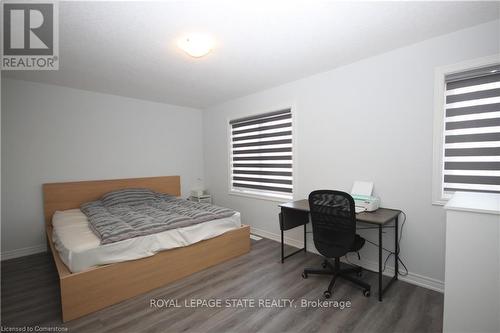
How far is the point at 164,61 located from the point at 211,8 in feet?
3.76

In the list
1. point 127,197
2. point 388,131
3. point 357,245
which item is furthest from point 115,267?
point 388,131

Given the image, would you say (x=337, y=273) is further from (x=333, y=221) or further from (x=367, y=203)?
(x=367, y=203)

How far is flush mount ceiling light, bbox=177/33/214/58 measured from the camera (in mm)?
2088

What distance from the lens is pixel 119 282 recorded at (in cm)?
211

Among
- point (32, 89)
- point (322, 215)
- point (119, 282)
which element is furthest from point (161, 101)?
point (322, 215)

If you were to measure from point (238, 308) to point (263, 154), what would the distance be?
2.48 metres

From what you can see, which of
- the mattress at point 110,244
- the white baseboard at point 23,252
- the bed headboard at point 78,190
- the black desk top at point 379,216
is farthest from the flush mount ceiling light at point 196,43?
the white baseboard at point 23,252

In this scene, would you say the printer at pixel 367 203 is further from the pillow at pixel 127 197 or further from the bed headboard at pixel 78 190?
the bed headboard at pixel 78 190

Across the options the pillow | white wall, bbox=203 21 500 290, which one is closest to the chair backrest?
white wall, bbox=203 21 500 290

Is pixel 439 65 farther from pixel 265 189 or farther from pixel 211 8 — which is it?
pixel 265 189

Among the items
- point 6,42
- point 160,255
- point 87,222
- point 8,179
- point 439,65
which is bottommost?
point 160,255

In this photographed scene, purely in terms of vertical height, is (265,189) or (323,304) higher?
(265,189)

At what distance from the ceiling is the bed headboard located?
1585 mm

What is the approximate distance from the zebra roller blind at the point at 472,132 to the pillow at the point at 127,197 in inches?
161
